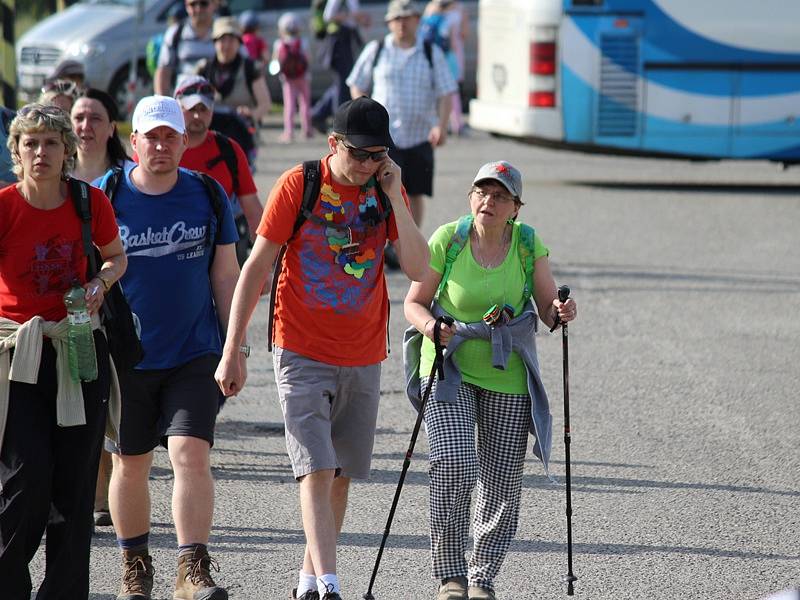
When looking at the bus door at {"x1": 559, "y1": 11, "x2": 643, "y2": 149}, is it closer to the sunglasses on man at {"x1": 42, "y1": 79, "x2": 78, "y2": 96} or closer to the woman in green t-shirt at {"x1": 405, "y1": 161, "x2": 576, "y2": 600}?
the sunglasses on man at {"x1": 42, "y1": 79, "x2": 78, "y2": 96}

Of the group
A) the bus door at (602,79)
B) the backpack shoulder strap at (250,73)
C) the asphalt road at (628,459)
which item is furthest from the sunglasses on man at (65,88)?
the bus door at (602,79)

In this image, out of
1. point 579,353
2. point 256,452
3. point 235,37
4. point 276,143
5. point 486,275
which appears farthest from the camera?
point 276,143

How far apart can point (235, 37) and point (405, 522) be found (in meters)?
4.88

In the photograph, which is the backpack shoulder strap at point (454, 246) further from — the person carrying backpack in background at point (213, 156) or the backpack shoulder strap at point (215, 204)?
the person carrying backpack in background at point (213, 156)

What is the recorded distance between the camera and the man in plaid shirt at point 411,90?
11586 millimetres

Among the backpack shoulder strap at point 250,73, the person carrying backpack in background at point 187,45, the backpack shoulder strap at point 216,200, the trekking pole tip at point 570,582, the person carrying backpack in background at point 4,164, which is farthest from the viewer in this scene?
the person carrying backpack in background at point 187,45

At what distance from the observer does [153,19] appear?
71.4ft

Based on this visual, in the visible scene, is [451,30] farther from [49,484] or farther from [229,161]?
[49,484]

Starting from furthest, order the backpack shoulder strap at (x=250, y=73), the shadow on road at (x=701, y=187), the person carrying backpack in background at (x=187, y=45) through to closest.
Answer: the shadow on road at (x=701, y=187), the person carrying backpack in background at (x=187, y=45), the backpack shoulder strap at (x=250, y=73)

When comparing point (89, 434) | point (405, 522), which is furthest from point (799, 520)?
point (89, 434)

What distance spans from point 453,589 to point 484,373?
2.55ft

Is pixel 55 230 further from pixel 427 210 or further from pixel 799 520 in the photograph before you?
pixel 427 210

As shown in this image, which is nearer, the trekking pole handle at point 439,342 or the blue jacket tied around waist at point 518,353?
the trekking pole handle at point 439,342

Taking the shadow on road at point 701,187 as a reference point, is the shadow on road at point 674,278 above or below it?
above
